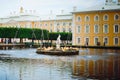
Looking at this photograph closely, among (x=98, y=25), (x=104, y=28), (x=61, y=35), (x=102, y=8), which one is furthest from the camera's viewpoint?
(x=61, y=35)

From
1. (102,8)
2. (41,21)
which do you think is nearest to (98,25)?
(102,8)

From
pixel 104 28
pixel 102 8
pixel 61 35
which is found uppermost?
pixel 102 8

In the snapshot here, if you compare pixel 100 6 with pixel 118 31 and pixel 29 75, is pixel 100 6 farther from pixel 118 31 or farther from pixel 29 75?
pixel 29 75

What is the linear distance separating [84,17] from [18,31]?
13665mm

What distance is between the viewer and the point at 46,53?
108ft

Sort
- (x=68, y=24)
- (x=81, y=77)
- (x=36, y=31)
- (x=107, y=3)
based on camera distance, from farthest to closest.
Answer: (x=68, y=24), (x=36, y=31), (x=107, y=3), (x=81, y=77)

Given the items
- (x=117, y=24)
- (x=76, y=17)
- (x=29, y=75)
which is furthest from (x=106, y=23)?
(x=29, y=75)

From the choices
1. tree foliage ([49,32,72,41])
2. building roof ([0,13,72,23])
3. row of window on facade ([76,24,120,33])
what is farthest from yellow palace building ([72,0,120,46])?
building roof ([0,13,72,23])

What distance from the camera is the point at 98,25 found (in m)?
60.9

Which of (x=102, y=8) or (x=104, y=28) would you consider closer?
(x=102, y=8)

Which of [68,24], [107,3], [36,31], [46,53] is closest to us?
[46,53]

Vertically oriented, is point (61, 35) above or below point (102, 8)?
below

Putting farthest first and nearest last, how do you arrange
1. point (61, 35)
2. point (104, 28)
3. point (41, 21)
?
point (41, 21), point (61, 35), point (104, 28)

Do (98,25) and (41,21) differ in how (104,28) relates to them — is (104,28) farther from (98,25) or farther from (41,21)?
(41,21)
